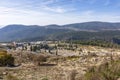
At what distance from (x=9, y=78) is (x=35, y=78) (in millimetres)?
4838

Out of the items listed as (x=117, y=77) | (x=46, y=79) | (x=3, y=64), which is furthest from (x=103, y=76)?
(x=3, y=64)

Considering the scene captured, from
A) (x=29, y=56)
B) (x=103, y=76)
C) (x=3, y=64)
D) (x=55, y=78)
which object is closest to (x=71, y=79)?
(x=103, y=76)

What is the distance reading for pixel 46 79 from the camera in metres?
35.9

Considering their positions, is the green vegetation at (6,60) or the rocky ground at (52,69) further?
the green vegetation at (6,60)

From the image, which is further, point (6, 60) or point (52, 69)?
point (6, 60)

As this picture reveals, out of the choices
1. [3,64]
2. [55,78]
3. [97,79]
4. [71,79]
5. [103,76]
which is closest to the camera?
[97,79]

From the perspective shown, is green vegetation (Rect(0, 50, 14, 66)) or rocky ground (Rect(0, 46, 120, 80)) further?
green vegetation (Rect(0, 50, 14, 66))

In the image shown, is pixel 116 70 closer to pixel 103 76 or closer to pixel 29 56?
pixel 103 76

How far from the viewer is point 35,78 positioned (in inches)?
1500

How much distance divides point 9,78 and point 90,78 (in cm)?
1177

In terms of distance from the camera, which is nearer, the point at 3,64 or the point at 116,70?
the point at 116,70

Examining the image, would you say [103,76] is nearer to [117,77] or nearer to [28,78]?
[117,77]

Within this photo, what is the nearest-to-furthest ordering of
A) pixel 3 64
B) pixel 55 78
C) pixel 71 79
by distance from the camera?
pixel 71 79 < pixel 55 78 < pixel 3 64

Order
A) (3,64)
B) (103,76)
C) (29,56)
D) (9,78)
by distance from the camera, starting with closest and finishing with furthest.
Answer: (103,76), (9,78), (3,64), (29,56)
